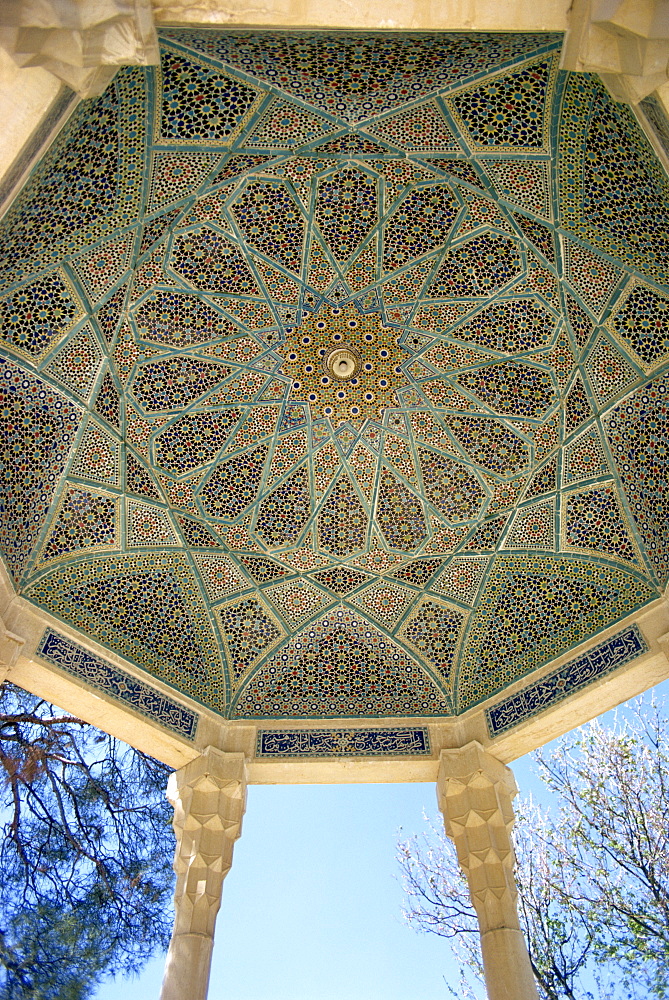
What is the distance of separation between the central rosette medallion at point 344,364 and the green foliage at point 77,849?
4.49m

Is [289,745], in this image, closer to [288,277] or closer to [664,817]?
[288,277]

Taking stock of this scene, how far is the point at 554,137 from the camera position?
21.0ft

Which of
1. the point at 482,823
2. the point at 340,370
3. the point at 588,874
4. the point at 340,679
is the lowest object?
the point at 482,823

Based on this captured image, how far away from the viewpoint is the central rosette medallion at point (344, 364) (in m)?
7.76

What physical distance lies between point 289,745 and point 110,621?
6.40 feet

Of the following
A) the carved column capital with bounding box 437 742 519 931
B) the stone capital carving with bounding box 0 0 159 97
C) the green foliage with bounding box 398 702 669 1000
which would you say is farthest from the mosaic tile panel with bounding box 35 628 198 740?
the green foliage with bounding box 398 702 669 1000

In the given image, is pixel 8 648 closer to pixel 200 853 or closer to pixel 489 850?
pixel 200 853

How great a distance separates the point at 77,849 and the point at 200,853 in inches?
110

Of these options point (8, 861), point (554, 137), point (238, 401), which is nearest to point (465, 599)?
point (238, 401)

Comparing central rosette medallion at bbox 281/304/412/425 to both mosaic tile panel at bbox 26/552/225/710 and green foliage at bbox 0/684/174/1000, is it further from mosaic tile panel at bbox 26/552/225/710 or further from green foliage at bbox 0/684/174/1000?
green foliage at bbox 0/684/174/1000

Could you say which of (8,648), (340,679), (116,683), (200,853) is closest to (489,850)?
(340,679)

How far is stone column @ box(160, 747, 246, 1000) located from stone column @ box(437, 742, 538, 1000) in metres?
1.82

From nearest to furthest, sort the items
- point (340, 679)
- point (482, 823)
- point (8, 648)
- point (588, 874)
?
point (8, 648), point (482, 823), point (340, 679), point (588, 874)

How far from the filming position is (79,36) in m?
4.02
